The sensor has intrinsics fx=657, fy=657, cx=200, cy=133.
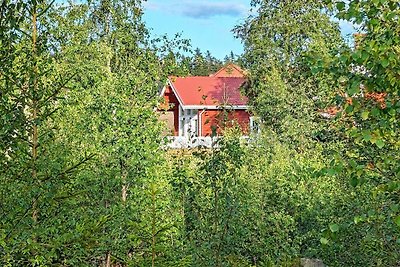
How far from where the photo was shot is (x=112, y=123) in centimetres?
761

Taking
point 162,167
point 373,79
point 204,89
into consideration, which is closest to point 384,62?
point 373,79

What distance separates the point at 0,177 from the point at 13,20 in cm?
110

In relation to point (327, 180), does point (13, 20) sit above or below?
above

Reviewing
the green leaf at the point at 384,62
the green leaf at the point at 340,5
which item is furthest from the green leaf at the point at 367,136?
the green leaf at the point at 340,5

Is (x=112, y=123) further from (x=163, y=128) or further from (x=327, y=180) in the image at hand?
(x=327, y=180)

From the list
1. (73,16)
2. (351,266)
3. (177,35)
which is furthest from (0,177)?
(73,16)

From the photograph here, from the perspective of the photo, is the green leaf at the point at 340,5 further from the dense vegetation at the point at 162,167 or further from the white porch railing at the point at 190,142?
the white porch railing at the point at 190,142

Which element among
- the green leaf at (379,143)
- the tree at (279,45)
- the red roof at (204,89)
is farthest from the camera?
the red roof at (204,89)

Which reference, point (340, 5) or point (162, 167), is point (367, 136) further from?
point (162, 167)

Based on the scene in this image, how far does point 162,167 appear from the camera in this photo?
779 centimetres

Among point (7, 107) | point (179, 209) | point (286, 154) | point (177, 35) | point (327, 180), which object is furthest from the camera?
point (286, 154)

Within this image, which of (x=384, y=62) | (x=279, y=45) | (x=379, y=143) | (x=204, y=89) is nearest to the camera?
(x=379, y=143)

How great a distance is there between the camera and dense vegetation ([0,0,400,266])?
136 inches

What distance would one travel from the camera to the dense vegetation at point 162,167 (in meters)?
3.46
